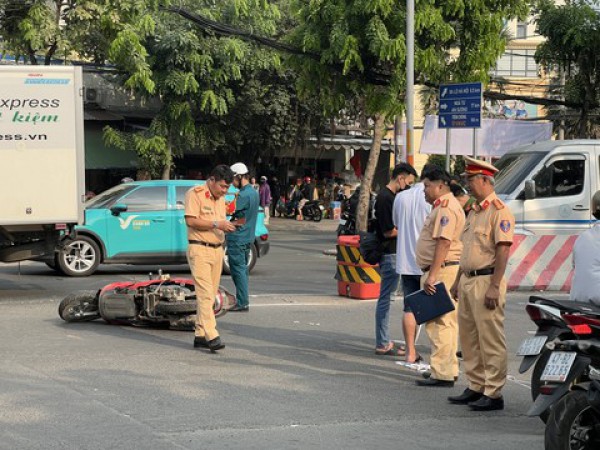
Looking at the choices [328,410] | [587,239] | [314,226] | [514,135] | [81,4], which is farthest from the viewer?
[314,226]

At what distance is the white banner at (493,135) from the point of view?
27.5 m

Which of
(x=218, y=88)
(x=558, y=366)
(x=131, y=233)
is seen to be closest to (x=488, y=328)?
(x=558, y=366)

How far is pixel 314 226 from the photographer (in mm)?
36906

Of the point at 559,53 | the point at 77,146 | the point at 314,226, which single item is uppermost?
the point at 559,53

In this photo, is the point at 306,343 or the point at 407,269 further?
the point at 306,343

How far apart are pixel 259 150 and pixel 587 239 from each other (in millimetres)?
31653

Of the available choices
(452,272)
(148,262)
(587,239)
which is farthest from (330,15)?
(587,239)

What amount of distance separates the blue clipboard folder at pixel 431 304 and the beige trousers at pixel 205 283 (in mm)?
2364

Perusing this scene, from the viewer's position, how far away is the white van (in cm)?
1694

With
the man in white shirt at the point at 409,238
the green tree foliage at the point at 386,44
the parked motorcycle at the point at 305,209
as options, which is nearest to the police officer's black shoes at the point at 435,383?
the man in white shirt at the point at 409,238

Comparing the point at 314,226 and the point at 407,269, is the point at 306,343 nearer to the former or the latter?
the point at 407,269

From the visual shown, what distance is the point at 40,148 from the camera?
14.7m

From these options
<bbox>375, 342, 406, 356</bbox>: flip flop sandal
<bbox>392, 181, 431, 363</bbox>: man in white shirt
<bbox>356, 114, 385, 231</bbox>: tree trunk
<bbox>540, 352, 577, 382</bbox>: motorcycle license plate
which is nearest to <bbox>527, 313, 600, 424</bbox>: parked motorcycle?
<bbox>540, 352, 577, 382</bbox>: motorcycle license plate

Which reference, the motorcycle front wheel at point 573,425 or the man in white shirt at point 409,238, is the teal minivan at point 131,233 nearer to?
the man in white shirt at point 409,238
